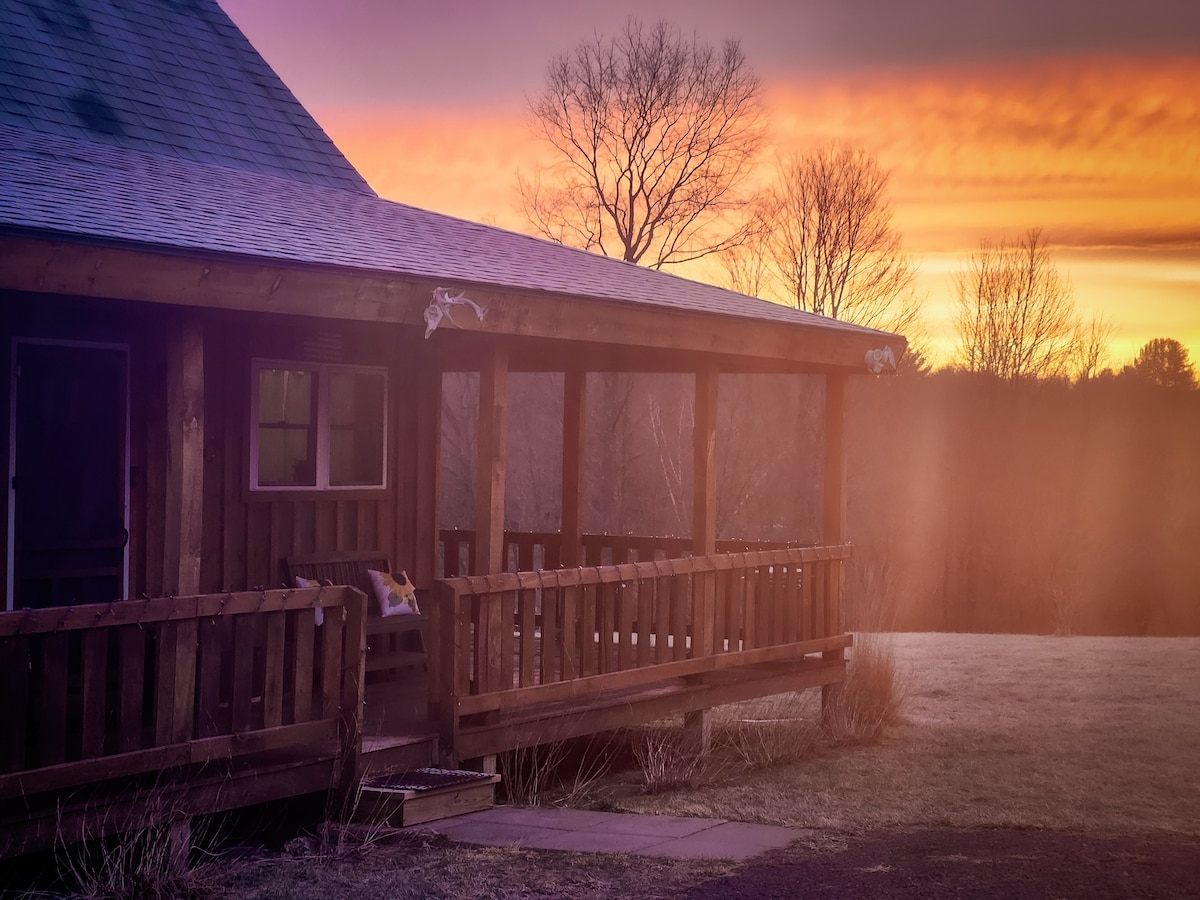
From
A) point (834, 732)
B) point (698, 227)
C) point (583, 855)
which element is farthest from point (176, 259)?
point (698, 227)

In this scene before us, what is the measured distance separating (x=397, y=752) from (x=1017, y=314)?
128 feet

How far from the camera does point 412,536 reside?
36.6ft

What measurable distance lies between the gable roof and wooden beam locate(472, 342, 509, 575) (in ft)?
13.1

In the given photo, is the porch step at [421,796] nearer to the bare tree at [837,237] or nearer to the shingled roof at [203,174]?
the shingled roof at [203,174]

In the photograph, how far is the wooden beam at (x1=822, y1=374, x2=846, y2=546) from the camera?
11961 millimetres

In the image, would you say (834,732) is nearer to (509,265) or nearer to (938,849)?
(938,849)

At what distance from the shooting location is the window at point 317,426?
33.1ft

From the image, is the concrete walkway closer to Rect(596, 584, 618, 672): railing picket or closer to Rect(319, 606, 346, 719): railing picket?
Rect(319, 606, 346, 719): railing picket

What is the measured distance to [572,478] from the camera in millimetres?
12125

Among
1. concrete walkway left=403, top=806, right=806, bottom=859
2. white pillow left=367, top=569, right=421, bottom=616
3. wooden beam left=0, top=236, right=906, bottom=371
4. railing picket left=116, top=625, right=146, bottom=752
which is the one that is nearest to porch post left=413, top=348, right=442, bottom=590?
white pillow left=367, top=569, right=421, bottom=616

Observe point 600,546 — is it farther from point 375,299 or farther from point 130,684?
point 130,684

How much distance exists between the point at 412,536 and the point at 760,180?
26.3 meters

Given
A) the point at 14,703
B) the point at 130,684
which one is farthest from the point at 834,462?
the point at 14,703

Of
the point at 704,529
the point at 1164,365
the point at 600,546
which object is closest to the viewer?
the point at 704,529
